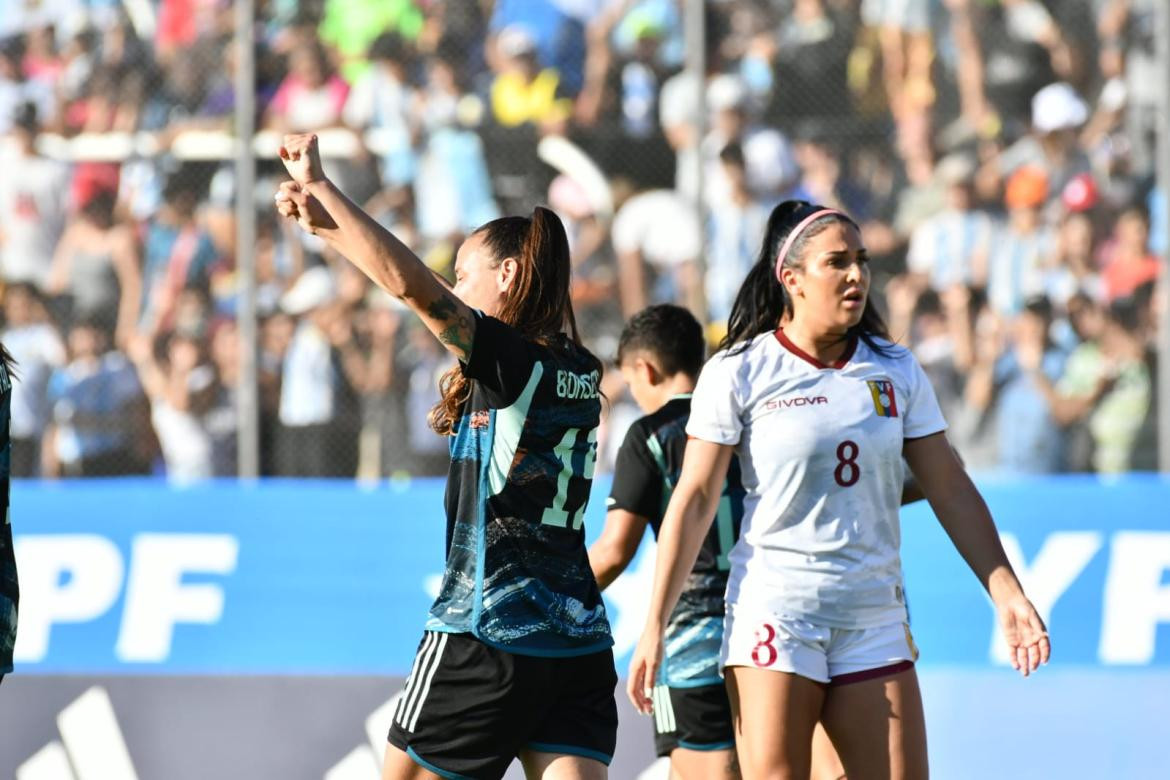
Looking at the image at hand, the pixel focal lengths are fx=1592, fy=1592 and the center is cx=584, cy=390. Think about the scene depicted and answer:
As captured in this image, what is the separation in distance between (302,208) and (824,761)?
2233mm

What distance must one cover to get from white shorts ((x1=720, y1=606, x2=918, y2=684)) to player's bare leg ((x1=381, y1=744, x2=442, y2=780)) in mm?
929

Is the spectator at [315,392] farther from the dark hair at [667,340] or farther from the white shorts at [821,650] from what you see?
the white shorts at [821,650]

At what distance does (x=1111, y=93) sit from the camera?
10484 mm

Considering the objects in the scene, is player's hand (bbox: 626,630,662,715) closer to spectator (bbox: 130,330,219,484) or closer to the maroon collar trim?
the maroon collar trim

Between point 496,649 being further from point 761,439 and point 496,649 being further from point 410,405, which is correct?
point 410,405

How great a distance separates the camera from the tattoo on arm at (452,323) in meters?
3.58

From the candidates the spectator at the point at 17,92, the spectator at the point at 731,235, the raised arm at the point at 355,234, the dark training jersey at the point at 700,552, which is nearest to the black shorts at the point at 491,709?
the raised arm at the point at 355,234

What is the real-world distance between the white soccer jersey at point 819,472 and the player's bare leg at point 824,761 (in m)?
0.50

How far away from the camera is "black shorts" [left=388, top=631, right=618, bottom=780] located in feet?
12.7

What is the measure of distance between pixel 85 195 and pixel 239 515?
180 inches

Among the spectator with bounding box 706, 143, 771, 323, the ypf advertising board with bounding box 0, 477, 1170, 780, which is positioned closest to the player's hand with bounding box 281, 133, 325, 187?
the ypf advertising board with bounding box 0, 477, 1170, 780

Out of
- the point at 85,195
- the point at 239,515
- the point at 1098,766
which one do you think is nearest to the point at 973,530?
the point at 1098,766

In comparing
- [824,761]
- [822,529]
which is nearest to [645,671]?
[822,529]

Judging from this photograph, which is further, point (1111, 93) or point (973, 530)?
point (1111, 93)
